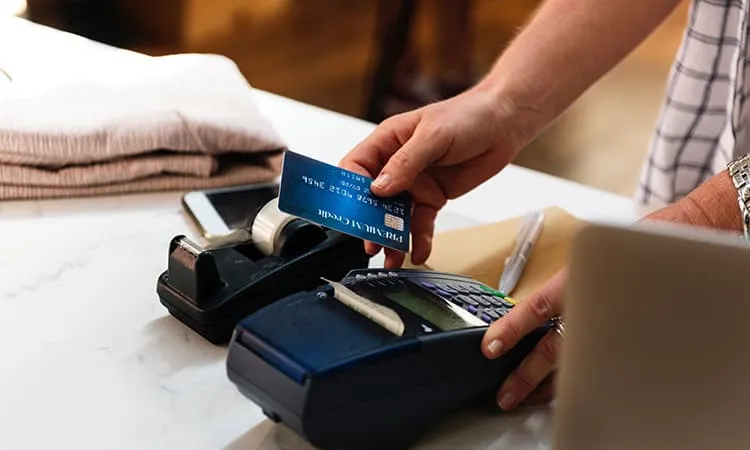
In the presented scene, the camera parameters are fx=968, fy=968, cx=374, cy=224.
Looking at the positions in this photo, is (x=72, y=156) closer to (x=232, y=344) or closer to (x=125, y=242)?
(x=125, y=242)

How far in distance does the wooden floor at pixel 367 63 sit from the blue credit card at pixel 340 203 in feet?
6.23

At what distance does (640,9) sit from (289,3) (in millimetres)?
2586

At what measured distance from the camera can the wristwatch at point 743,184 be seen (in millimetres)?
633

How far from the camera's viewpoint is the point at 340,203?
689 millimetres

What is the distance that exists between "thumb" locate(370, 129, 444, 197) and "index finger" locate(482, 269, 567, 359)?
17cm

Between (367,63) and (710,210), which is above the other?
(710,210)

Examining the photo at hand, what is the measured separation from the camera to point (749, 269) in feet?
1.11

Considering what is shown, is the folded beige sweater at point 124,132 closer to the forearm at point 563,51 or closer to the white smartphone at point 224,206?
the white smartphone at point 224,206

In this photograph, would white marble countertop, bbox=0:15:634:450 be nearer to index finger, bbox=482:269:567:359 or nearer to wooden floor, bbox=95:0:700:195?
index finger, bbox=482:269:567:359

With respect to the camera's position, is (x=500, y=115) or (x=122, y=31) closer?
(x=500, y=115)

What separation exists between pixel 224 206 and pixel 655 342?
20.8 inches

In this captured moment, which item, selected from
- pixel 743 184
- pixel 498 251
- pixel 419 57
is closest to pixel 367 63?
pixel 419 57

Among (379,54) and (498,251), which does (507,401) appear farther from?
(379,54)

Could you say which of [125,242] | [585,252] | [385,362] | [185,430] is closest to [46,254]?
[125,242]
